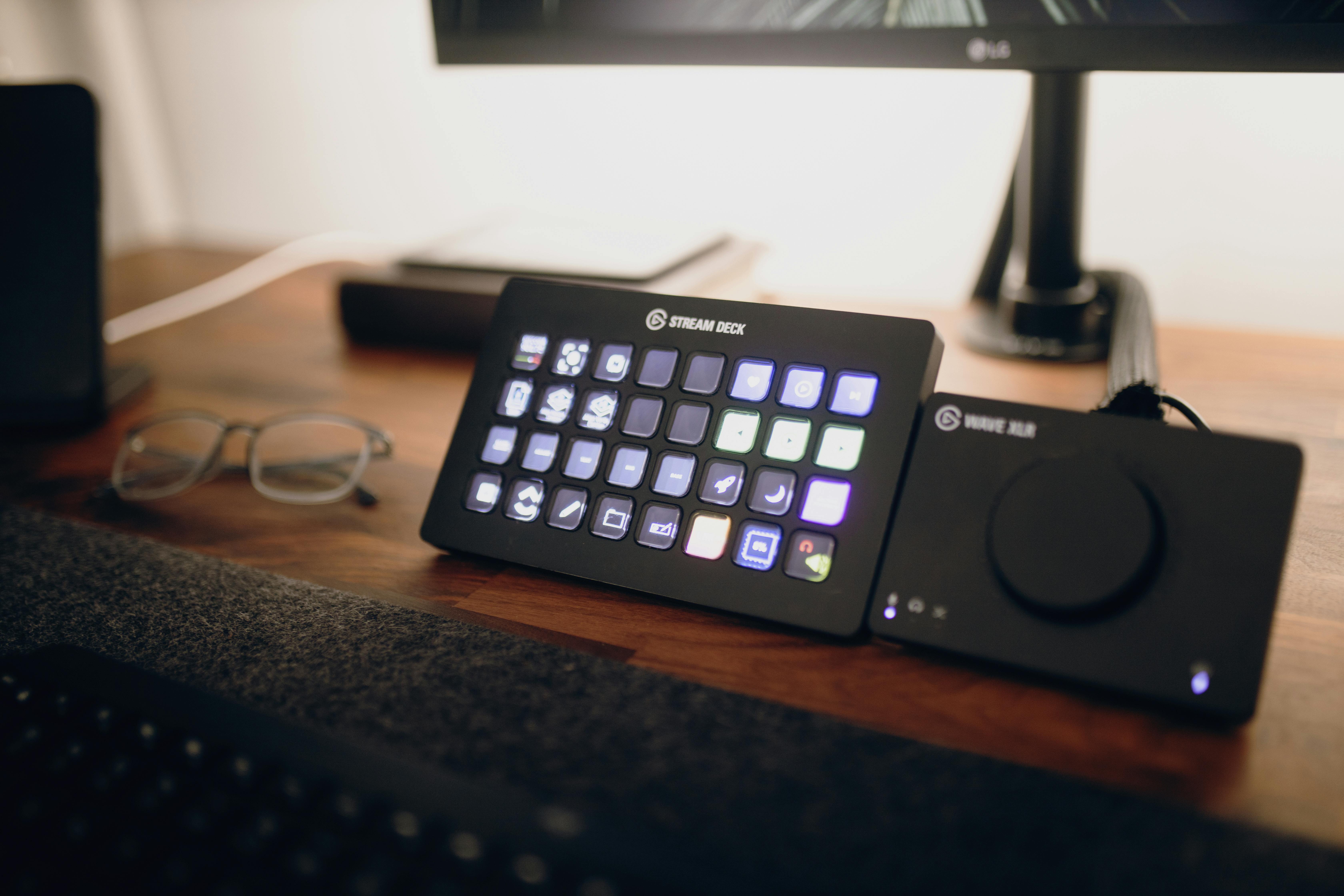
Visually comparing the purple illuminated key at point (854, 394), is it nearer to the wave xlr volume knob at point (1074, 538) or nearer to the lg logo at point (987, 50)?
the wave xlr volume knob at point (1074, 538)

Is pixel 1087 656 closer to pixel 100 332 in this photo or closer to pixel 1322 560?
pixel 1322 560

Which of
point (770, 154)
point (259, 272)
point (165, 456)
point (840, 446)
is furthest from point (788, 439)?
point (259, 272)

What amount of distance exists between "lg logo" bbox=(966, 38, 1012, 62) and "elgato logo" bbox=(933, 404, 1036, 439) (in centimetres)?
25

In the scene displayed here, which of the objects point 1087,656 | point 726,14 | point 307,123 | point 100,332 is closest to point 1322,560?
point 1087,656

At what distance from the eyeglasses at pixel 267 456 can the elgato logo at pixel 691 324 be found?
207 millimetres

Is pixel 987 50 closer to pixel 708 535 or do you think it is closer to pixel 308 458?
pixel 708 535

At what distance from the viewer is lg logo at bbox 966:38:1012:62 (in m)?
0.50

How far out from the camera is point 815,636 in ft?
1.24

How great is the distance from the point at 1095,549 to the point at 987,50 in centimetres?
32

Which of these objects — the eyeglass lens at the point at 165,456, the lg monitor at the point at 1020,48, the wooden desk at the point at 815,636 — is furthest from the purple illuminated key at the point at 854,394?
the eyeglass lens at the point at 165,456

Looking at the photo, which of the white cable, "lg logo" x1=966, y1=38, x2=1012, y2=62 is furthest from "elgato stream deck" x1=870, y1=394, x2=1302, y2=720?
the white cable

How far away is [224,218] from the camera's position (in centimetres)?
125

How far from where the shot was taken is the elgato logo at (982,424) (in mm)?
361

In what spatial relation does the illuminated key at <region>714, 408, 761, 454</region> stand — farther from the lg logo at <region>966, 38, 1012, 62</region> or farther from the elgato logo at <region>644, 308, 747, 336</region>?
the lg logo at <region>966, 38, 1012, 62</region>
